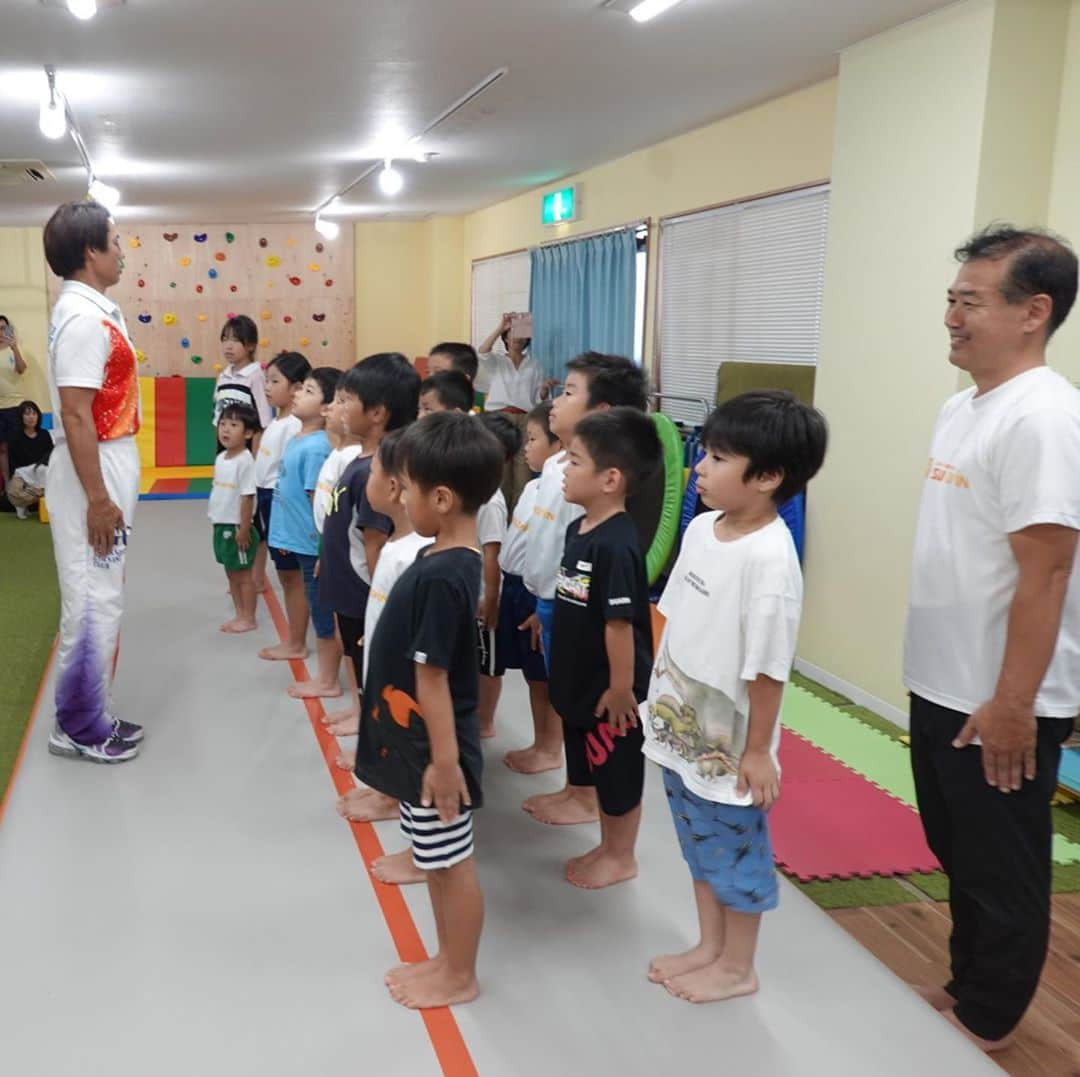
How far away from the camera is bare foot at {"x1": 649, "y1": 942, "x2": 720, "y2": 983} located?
7.14 ft

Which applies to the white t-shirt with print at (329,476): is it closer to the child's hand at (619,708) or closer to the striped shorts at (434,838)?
the child's hand at (619,708)

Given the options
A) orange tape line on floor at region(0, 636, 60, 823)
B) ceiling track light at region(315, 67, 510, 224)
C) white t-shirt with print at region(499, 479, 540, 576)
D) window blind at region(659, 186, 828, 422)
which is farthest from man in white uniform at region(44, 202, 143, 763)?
window blind at region(659, 186, 828, 422)

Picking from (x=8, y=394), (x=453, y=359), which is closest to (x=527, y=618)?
(x=453, y=359)

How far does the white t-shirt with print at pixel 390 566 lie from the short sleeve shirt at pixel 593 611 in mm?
375

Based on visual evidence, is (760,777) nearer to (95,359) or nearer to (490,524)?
(490,524)

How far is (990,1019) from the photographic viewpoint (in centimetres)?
199

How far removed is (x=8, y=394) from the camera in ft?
30.0

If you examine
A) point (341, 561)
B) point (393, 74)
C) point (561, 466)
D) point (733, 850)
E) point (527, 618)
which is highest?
point (393, 74)

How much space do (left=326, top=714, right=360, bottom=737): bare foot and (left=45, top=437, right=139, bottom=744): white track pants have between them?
73 cm

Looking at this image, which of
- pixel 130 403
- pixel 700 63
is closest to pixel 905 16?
pixel 700 63

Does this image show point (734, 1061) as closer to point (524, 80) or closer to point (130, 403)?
point (130, 403)

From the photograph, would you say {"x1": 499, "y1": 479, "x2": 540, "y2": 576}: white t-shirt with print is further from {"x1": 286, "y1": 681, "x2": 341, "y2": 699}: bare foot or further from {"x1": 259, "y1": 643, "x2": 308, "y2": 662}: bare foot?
{"x1": 259, "y1": 643, "x2": 308, "y2": 662}: bare foot

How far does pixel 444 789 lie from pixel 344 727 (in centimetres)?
170

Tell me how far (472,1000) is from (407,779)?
0.53 m
